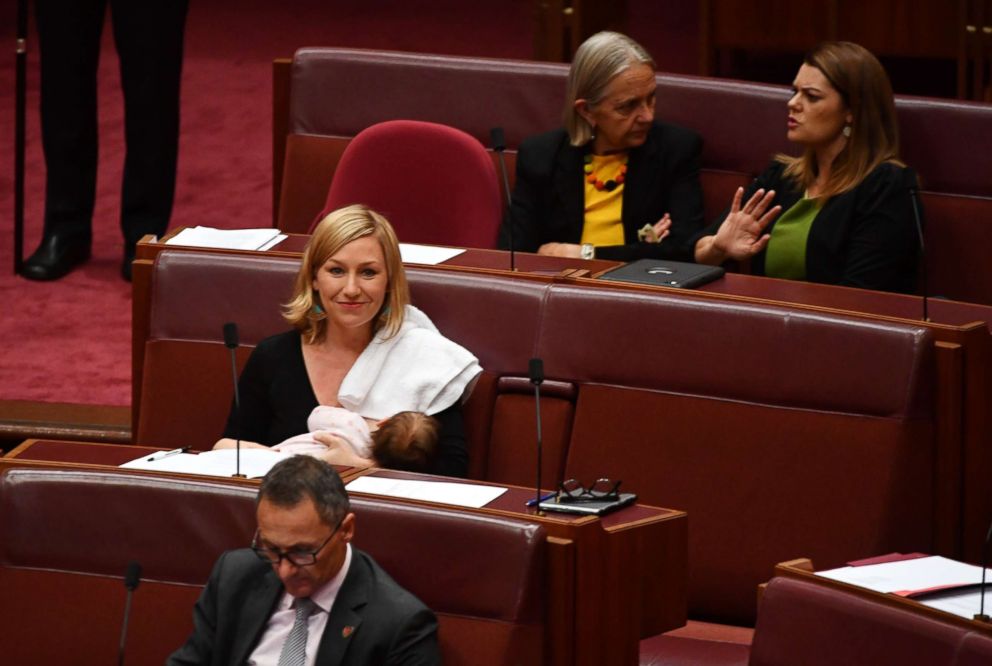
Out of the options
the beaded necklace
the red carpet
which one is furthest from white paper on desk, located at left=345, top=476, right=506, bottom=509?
the red carpet

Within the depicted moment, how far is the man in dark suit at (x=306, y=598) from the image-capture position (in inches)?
47.5

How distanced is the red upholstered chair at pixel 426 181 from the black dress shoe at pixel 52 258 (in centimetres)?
57

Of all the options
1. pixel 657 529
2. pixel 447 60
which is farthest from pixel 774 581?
pixel 447 60

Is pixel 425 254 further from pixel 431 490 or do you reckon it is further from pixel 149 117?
pixel 149 117

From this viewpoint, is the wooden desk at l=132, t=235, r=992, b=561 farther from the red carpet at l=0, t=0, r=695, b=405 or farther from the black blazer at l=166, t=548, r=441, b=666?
the red carpet at l=0, t=0, r=695, b=405

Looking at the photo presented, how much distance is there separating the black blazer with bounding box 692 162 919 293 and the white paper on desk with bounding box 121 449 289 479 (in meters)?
0.58

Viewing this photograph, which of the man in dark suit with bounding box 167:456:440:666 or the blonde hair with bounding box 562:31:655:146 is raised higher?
the blonde hair with bounding box 562:31:655:146

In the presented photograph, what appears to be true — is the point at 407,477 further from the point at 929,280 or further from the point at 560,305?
the point at 929,280

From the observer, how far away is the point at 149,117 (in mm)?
2248

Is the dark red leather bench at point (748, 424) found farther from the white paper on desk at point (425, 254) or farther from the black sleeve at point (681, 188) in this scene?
the black sleeve at point (681, 188)

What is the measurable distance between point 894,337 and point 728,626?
10.9 inches

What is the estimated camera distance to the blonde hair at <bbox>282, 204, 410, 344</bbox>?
1526 millimetres

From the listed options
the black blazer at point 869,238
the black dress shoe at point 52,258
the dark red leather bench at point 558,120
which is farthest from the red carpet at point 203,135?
the black blazer at point 869,238

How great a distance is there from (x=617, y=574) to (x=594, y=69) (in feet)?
2.42
